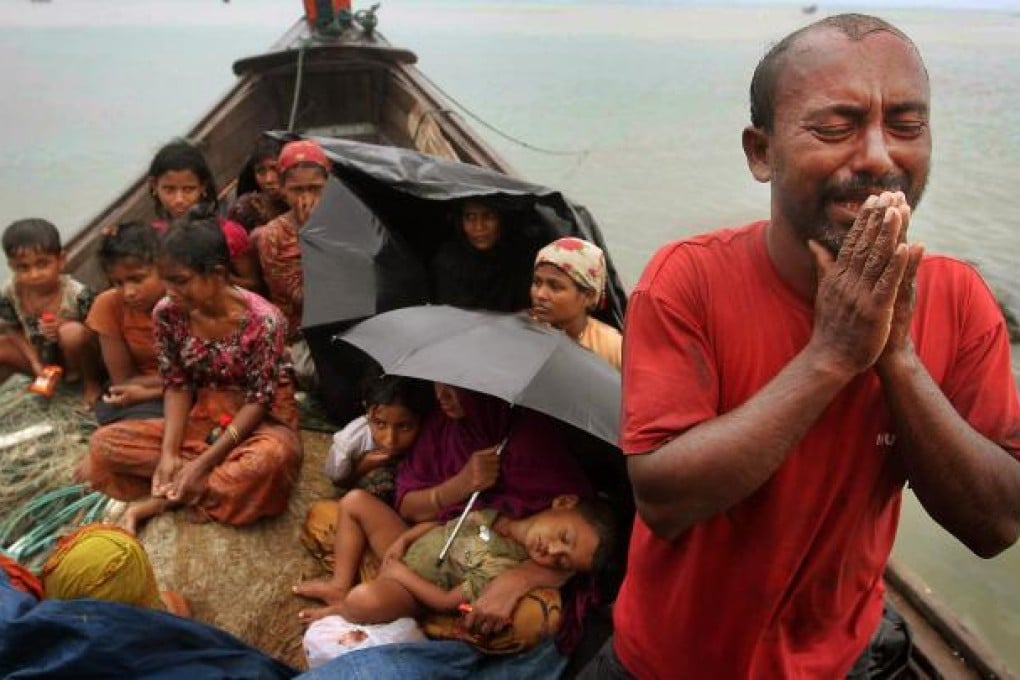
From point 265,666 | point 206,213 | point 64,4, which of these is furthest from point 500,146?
point 64,4

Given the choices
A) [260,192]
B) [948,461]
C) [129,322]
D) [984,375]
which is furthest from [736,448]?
[260,192]

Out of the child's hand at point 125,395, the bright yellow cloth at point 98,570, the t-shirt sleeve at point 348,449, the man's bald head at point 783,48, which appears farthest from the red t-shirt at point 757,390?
the child's hand at point 125,395

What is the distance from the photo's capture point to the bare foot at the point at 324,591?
2354 mm

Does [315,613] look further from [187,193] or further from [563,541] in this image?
[187,193]

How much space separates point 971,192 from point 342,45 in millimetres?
9444

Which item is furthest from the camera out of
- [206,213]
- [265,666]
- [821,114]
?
[206,213]

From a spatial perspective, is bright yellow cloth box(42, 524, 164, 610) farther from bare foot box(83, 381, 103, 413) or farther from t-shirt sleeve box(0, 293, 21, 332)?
t-shirt sleeve box(0, 293, 21, 332)

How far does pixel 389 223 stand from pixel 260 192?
124 centimetres

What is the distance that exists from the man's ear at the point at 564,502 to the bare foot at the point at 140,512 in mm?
1428

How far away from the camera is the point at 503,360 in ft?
6.82

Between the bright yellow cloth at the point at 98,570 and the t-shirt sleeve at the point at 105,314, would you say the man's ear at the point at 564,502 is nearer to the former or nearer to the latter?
the bright yellow cloth at the point at 98,570

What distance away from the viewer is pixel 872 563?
1.19 m

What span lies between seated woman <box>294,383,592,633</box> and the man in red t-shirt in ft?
2.82

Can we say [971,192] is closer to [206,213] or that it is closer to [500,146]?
[500,146]
